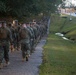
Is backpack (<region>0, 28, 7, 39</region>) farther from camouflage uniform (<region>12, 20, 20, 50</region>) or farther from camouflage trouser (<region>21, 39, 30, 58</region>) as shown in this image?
camouflage uniform (<region>12, 20, 20, 50</region>)

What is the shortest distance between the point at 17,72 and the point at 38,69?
4.63 feet

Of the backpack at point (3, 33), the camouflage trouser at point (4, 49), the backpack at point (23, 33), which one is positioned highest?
the backpack at point (3, 33)

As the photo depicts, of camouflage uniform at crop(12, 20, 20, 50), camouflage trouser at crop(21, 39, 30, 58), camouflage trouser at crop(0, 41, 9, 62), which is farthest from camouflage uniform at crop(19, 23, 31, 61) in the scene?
camouflage uniform at crop(12, 20, 20, 50)

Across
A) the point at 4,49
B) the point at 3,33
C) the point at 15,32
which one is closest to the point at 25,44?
the point at 4,49

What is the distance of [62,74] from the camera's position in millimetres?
15156

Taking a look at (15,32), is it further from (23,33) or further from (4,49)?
(4,49)

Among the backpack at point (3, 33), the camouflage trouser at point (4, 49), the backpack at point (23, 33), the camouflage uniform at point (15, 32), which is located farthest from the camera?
the camouflage uniform at point (15, 32)

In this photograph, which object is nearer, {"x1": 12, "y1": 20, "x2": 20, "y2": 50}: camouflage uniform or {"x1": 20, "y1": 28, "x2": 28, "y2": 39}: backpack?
{"x1": 20, "y1": 28, "x2": 28, "y2": 39}: backpack

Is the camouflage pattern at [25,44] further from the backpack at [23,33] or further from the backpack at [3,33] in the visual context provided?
the backpack at [3,33]

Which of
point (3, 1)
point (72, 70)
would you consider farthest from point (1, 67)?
point (3, 1)

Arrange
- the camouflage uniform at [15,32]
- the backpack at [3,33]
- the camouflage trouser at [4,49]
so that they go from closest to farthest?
the camouflage trouser at [4,49], the backpack at [3,33], the camouflage uniform at [15,32]

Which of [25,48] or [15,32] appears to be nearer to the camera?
[25,48]

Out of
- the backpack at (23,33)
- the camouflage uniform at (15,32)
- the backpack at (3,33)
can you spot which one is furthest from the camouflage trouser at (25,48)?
the camouflage uniform at (15,32)

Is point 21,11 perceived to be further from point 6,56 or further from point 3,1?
point 6,56
